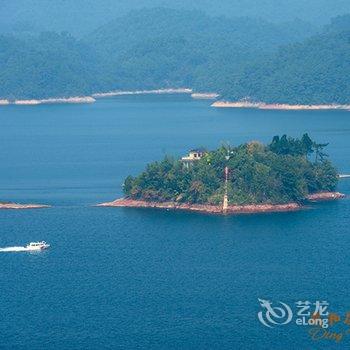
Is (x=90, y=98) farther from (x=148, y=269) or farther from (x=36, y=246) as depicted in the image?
(x=148, y=269)

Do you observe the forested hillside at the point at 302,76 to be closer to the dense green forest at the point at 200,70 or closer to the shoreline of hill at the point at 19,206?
the dense green forest at the point at 200,70

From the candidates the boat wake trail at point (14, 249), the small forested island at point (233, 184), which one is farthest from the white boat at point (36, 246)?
the small forested island at point (233, 184)

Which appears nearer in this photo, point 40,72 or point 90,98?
point 90,98

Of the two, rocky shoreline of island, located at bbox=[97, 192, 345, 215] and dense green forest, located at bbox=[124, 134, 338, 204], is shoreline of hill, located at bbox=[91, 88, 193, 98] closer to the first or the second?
dense green forest, located at bbox=[124, 134, 338, 204]

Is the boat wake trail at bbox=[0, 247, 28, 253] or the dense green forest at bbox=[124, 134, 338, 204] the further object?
the dense green forest at bbox=[124, 134, 338, 204]

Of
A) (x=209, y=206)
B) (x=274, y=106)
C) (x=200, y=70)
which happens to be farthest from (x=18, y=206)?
(x=200, y=70)

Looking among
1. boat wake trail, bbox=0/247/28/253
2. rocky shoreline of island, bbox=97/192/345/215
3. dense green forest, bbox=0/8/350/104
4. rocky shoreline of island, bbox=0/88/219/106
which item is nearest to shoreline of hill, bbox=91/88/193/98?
rocky shoreline of island, bbox=0/88/219/106
